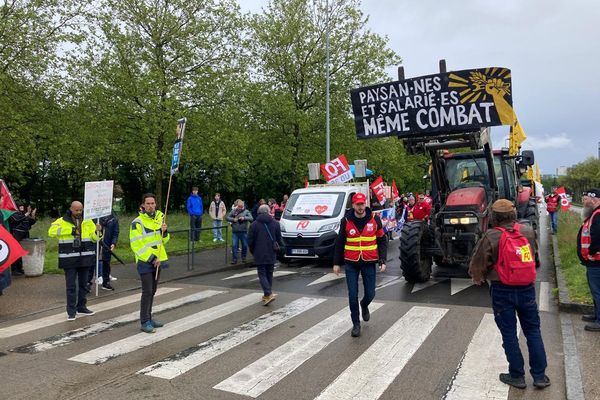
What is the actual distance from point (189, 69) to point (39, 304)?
14.0 meters

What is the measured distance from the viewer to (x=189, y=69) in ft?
67.0

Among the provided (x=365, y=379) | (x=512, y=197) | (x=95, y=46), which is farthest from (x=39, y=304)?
(x=95, y=46)

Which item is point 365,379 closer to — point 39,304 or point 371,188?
point 39,304

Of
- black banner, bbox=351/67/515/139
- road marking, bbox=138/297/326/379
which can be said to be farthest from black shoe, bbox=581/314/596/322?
road marking, bbox=138/297/326/379

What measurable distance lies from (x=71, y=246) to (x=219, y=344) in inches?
125

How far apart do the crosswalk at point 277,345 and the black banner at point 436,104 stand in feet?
11.3

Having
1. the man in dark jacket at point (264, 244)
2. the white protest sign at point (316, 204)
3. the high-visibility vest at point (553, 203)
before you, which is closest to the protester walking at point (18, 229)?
the man in dark jacket at point (264, 244)

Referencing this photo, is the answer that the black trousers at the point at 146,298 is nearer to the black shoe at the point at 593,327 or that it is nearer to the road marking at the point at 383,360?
the road marking at the point at 383,360

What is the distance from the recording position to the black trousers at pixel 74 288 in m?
7.51

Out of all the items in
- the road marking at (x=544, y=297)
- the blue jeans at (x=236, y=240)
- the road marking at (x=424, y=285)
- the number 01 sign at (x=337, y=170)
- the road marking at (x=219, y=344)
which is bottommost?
the road marking at (x=544, y=297)

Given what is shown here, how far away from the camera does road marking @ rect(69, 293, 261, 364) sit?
5.67 meters

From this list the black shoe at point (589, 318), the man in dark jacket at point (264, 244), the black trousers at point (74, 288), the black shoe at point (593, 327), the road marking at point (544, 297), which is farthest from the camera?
the man in dark jacket at point (264, 244)

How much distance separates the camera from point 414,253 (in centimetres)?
969

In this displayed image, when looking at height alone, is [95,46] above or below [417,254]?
above
